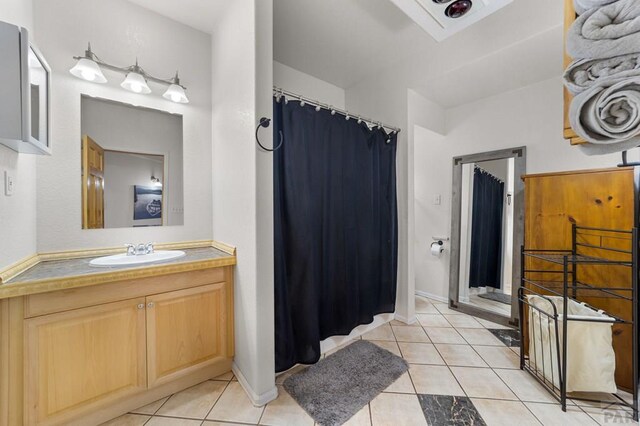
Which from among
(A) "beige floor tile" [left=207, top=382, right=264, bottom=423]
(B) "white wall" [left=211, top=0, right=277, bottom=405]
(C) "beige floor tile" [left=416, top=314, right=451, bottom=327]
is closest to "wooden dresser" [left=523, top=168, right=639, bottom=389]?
(C) "beige floor tile" [left=416, top=314, right=451, bottom=327]

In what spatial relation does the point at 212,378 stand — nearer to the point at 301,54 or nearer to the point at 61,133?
the point at 61,133

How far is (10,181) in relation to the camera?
1.22 m

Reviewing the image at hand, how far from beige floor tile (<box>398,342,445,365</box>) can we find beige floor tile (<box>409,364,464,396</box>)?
0.06 meters

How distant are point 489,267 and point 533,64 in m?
1.89

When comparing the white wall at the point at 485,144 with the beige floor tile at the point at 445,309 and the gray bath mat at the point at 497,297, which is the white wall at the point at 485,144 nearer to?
the beige floor tile at the point at 445,309

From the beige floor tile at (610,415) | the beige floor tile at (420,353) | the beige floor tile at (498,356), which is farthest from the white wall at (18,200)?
the beige floor tile at (610,415)

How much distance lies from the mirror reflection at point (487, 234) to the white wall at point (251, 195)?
2.29m

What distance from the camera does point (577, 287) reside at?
5.06 feet

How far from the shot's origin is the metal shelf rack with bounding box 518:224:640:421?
1.36 m

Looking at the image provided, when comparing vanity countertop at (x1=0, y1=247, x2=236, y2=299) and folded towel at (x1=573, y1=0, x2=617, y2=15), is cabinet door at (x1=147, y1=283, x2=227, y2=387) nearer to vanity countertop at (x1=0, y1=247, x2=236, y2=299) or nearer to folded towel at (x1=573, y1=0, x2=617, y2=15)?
vanity countertop at (x1=0, y1=247, x2=236, y2=299)

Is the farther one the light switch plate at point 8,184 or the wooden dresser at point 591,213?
the wooden dresser at point 591,213

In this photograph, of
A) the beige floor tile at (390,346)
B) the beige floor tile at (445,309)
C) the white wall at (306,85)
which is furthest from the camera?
the beige floor tile at (445,309)

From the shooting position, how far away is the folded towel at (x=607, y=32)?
23.6 inches

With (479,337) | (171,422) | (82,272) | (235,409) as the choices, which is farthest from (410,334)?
(82,272)
